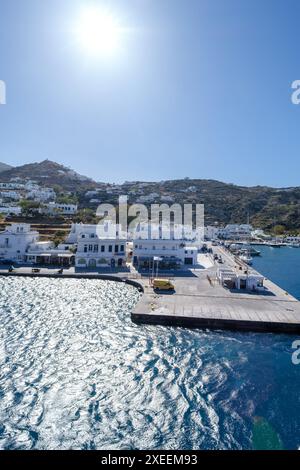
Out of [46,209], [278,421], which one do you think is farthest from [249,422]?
[46,209]

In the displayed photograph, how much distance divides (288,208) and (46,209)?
9617cm

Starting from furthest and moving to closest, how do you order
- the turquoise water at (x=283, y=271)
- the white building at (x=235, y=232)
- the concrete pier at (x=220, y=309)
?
the white building at (x=235, y=232) < the turquoise water at (x=283, y=271) < the concrete pier at (x=220, y=309)

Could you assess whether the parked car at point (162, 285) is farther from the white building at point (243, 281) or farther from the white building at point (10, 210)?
the white building at point (10, 210)

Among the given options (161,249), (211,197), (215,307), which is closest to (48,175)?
(211,197)

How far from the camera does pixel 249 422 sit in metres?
11.7

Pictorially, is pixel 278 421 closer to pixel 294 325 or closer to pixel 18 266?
pixel 294 325

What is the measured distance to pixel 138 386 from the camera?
541 inches

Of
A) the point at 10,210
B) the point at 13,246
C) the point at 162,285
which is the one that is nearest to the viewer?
the point at 162,285

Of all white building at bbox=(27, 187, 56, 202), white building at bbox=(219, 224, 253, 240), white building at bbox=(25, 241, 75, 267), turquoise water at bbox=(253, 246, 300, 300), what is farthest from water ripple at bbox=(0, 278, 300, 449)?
white building at bbox=(27, 187, 56, 202)

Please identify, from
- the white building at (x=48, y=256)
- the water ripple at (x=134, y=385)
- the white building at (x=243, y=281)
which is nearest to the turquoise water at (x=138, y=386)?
the water ripple at (x=134, y=385)

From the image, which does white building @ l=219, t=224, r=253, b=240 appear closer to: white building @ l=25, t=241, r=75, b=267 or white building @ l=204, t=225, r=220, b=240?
white building @ l=204, t=225, r=220, b=240

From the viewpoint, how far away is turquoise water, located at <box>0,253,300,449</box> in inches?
427

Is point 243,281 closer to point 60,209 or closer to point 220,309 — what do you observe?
point 220,309

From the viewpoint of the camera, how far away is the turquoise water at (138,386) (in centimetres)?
1086
